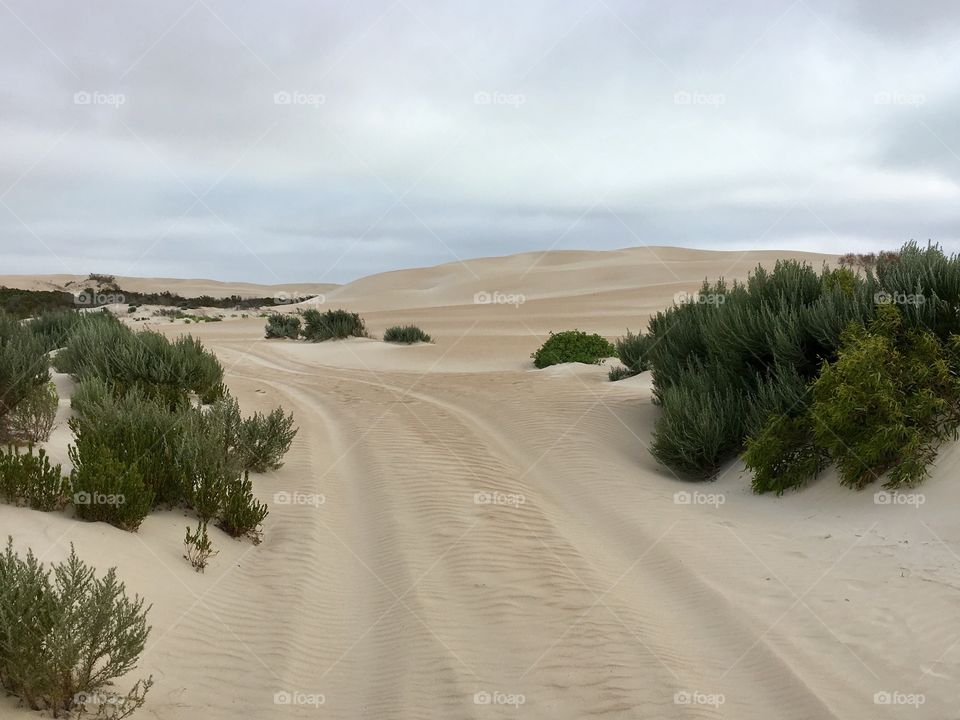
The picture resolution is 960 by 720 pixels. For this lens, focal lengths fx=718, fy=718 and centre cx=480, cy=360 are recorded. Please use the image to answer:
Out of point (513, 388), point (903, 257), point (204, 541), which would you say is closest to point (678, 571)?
point (204, 541)

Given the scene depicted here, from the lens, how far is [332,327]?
2695cm

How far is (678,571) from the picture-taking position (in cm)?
586

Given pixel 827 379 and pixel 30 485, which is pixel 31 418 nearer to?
pixel 30 485

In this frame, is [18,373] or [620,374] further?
[620,374]

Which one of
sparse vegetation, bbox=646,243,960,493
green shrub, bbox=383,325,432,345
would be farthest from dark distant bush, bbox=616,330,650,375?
green shrub, bbox=383,325,432,345

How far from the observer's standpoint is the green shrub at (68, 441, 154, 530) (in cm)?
537

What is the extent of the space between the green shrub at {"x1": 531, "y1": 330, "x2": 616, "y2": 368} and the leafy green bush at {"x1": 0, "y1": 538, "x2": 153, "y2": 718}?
13914 mm

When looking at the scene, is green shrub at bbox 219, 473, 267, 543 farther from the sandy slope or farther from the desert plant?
the desert plant

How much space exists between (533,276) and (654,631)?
69395mm

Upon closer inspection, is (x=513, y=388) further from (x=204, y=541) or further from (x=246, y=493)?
(x=204, y=541)

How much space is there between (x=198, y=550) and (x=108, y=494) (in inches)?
31.0

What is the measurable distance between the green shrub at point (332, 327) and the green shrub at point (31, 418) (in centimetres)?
1893

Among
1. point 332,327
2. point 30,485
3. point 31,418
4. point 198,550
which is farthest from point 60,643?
point 332,327

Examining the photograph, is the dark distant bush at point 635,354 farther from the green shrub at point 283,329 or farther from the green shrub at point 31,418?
the green shrub at point 283,329
